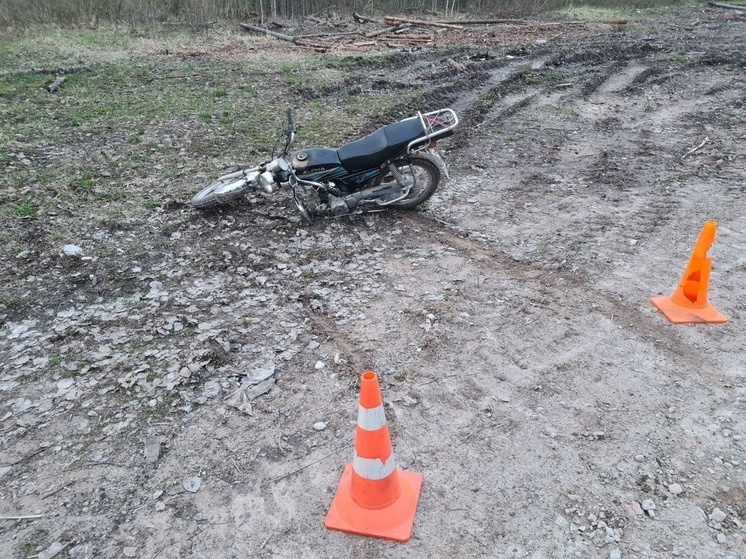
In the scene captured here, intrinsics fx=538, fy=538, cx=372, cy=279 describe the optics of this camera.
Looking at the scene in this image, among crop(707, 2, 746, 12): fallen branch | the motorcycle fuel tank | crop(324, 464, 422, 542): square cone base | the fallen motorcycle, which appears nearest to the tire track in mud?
the fallen motorcycle

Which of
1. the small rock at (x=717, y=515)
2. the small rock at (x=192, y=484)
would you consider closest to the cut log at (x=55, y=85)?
the small rock at (x=192, y=484)

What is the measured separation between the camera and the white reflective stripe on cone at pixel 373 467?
264 centimetres

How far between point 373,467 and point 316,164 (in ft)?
11.7

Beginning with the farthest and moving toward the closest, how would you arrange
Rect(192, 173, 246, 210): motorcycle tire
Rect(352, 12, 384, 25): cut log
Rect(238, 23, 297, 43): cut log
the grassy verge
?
Rect(352, 12, 384, 25): cut log
Rect(238, 23, 297, 43): cut log
the grassy verge
Rect(192, 173, 246, 210): motorcycle tire

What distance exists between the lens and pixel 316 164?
547 cm

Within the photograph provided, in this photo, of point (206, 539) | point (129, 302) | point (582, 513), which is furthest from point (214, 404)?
point (582, 513)

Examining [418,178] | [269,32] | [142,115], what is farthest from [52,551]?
[269,32]

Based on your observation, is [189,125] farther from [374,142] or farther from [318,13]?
Answer: [318,13]

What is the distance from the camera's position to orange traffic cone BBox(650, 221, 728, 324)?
4.00 metres

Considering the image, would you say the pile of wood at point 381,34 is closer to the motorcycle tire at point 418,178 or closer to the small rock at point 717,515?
the motorcycle tire at point 418,178

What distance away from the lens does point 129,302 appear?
4332 mm

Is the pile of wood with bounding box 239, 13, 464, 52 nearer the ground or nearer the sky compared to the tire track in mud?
nearer the sky

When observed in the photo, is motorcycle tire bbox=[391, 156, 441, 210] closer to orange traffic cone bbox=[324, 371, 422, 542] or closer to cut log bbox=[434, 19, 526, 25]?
orange traffic cone bbox=[324, 371, 422, 542]

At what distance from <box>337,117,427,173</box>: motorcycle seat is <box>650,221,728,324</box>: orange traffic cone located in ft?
8.74
